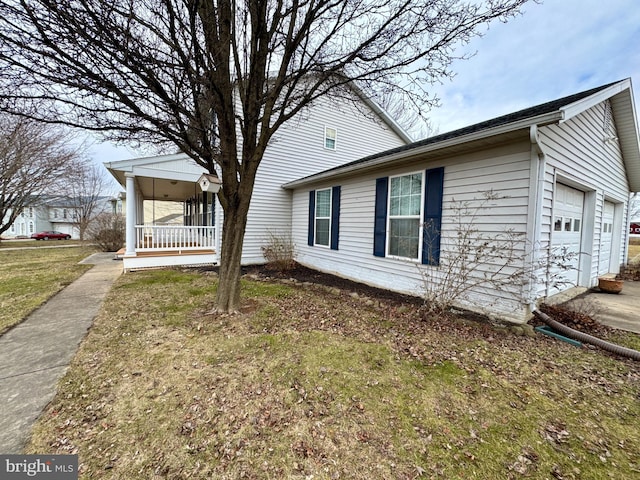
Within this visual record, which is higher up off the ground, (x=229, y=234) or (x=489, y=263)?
(x=229, y=234)

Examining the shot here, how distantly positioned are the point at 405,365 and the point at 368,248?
3832 millimetres

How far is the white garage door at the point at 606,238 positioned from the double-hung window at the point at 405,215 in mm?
4862

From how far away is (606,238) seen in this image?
6.96 m

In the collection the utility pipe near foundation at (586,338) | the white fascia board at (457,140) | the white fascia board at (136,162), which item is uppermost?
the white fascia board at (136,162)

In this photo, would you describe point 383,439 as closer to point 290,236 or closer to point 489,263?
point 489,263

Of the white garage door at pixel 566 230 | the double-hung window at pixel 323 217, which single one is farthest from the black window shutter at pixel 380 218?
the white garage door at pixel 566 230

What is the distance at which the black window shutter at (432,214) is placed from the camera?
15.9 feet

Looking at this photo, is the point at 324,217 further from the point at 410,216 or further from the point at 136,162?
the point at 136,162

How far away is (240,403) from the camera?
227cm

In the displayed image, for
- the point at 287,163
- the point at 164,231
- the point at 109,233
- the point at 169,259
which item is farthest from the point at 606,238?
the point at 109,233

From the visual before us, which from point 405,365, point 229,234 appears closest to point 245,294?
point 229,234

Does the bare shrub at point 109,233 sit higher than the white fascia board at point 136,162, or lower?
lower

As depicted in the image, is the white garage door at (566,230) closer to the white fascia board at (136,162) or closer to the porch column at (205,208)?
the white fascia board at (136,162)
